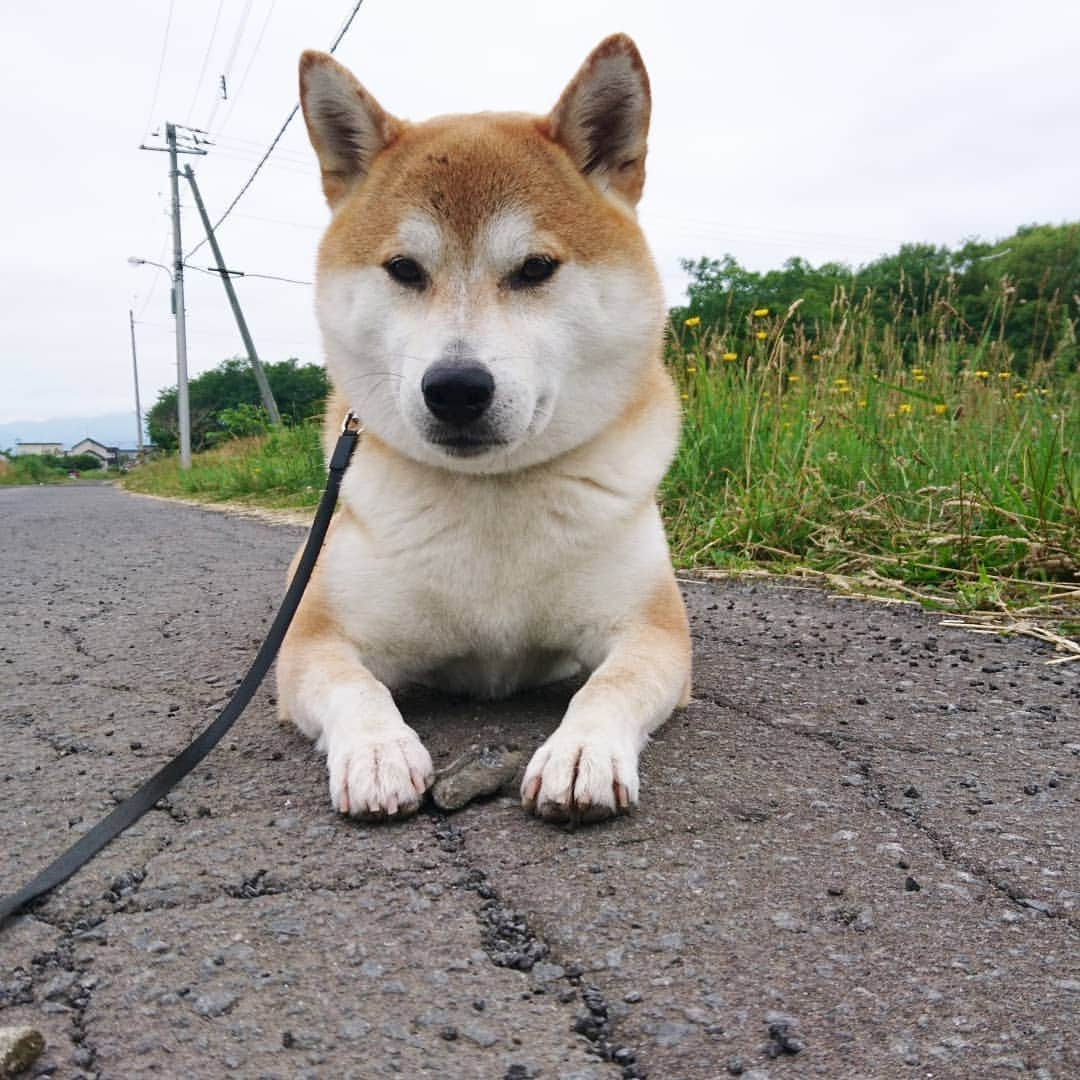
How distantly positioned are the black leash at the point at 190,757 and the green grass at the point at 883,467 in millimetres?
2256

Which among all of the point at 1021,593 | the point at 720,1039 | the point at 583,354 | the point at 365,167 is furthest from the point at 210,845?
the point at 1021,593

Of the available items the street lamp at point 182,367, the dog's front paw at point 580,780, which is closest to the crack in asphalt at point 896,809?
the dog's front paw at point 580,780

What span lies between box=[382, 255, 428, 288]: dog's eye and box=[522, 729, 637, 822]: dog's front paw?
1.08 meters

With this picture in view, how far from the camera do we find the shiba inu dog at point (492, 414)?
2.00m

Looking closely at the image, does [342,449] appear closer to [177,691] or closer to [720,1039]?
[177,691]

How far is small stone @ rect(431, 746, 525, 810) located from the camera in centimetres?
169

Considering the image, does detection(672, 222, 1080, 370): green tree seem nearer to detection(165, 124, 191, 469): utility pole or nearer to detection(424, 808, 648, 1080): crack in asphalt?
detection(424, 808, 648, 1080): crack in asphalt

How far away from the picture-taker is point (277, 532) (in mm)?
7191

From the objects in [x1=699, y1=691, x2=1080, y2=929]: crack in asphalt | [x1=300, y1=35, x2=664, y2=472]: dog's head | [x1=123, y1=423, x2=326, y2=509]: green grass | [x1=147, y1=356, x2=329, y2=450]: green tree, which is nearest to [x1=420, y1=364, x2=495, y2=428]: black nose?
[x1=300, y1=35, x2=664, y2=472]: dog's head

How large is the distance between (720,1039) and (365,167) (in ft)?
6.98

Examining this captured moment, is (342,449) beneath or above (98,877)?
above

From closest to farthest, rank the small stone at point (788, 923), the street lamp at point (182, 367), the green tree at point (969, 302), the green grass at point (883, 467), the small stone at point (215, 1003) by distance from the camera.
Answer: the small stone at point (215, 1003) < the small stone at point (788, 923) < the green grass at point (883, 467) < the green tree at point (969, 302) < the street lamp at point (182, 367)

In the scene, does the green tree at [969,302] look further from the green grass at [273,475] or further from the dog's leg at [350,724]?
the green grass at [273,475]

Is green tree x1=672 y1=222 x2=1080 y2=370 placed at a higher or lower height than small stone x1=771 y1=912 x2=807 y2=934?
higher
